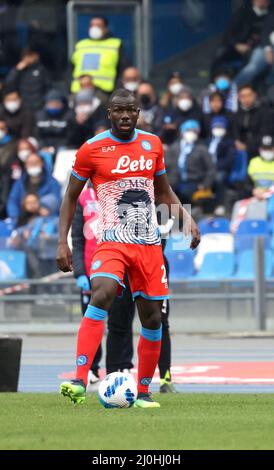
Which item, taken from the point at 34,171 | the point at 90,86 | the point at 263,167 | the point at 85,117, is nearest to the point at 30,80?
the point at 90,86

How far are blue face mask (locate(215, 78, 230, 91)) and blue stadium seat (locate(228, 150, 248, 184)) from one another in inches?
89.1

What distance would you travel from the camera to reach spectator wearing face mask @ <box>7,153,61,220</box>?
25016 mm

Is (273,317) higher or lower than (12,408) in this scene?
higher

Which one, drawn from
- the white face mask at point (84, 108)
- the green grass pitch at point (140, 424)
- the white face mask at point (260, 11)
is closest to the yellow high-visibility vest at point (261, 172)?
the white face mask at point (84, 108)

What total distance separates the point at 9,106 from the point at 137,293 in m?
16.8

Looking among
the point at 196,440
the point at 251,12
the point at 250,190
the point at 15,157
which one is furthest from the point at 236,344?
the point at 196,440

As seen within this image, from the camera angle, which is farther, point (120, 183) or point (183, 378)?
point (183, 378)

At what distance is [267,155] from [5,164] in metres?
4.72

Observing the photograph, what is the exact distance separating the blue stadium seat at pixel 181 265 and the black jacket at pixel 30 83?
7.17 metres

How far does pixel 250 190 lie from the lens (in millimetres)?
24891

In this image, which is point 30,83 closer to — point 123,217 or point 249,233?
point 249,233

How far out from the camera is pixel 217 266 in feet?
73.8
